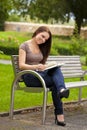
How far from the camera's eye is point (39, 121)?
7.30 m

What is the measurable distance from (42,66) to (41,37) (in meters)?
0.46

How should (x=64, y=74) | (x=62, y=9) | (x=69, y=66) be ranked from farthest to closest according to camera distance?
(x=62, y=9) < (x=69, y=66) < (x=64, y=74)

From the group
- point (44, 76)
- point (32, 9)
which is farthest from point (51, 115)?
point (32, 9)

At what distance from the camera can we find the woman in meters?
6.96

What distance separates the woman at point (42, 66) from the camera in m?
6.96

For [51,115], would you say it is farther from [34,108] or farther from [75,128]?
[75,128]

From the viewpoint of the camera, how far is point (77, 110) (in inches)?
338

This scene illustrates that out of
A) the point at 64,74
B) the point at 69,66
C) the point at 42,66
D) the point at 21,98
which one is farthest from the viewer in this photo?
the point at 21,98

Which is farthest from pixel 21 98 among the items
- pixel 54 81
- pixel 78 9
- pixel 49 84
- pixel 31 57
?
pixel 78 9

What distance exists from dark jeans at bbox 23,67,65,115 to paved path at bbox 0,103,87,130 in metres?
0.30

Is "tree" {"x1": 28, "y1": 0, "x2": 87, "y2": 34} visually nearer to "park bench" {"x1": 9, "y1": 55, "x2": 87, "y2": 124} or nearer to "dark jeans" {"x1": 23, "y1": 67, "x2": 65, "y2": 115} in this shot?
"park bench" {"x1": 9, "y1": 55, "x2": 87, "y2": 124}

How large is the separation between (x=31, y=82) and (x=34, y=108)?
1.09 meters

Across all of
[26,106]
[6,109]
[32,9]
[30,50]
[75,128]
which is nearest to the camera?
[75,128]

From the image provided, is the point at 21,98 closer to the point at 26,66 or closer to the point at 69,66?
the point at 69,66
